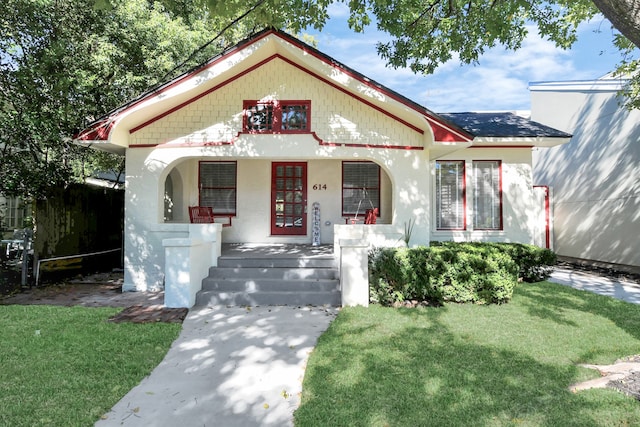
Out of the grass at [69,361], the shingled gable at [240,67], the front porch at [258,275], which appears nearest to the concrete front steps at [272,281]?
the front porch at [258,275]

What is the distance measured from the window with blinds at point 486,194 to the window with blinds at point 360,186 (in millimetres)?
2738

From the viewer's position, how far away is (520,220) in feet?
35.6

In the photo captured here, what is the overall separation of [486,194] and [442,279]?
4.78 metres

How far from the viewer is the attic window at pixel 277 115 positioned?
9016mm

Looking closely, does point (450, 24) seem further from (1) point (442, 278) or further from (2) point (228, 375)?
(2) point (228, 375)

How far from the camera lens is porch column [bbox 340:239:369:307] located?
719cm

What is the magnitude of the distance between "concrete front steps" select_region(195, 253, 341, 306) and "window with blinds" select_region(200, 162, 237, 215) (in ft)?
10.8

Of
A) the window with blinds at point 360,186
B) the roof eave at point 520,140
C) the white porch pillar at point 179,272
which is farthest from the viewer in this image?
the window with blinds at point 360,186

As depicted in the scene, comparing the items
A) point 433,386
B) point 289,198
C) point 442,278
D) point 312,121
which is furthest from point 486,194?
point 433,386

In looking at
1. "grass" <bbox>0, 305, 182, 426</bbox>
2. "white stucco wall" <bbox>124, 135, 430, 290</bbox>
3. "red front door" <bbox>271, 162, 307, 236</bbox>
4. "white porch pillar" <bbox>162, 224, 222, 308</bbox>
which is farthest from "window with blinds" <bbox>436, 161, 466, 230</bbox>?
"grass" <bbox>0, 305, 182, 426</bbox>

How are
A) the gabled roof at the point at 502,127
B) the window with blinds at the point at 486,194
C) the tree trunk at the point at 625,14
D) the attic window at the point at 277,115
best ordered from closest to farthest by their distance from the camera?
the tree trunk at the point at 625,14 < the attic window at the point at 277,115 < the gabled roof at the point at 502,127 < the window with blinds at the point at 486,194

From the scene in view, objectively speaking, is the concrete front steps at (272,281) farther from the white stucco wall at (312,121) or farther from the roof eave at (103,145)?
the roof eave at (103,145)

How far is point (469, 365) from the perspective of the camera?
175 inches

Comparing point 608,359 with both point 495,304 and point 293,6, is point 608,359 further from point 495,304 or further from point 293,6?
point 293,6
